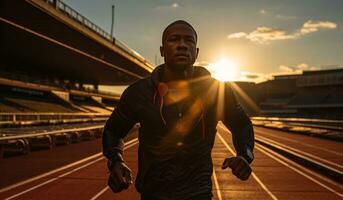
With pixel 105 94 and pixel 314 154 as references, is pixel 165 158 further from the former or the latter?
pixel 105 94

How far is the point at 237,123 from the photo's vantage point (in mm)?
2576

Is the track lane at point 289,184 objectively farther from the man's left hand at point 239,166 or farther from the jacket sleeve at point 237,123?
the man's left hand at point 239,166

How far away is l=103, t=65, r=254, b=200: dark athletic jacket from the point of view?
2402mm

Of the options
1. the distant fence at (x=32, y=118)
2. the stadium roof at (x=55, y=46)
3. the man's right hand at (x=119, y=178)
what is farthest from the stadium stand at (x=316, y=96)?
the man's right hand at (x=119, y=178)

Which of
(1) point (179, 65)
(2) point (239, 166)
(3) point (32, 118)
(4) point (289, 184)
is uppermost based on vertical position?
(1) point (179, 65)

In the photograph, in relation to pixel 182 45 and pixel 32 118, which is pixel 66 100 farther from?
pixel 182 45

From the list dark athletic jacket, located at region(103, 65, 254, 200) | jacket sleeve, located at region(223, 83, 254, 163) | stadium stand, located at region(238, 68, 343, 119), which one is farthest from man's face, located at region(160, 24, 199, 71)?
stadium stand, located at region(238, 68, 343, 119)

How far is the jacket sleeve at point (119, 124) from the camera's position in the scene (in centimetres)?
257

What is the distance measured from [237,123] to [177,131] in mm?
387

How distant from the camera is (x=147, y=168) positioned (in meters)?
2.45

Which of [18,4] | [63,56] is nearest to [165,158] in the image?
[18,4]

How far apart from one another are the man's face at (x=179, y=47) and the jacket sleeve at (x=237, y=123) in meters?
0.33

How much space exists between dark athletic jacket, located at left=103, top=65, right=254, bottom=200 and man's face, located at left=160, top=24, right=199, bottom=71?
135 mm

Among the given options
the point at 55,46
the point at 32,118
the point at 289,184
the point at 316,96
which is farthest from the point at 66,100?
the point at 289,184
